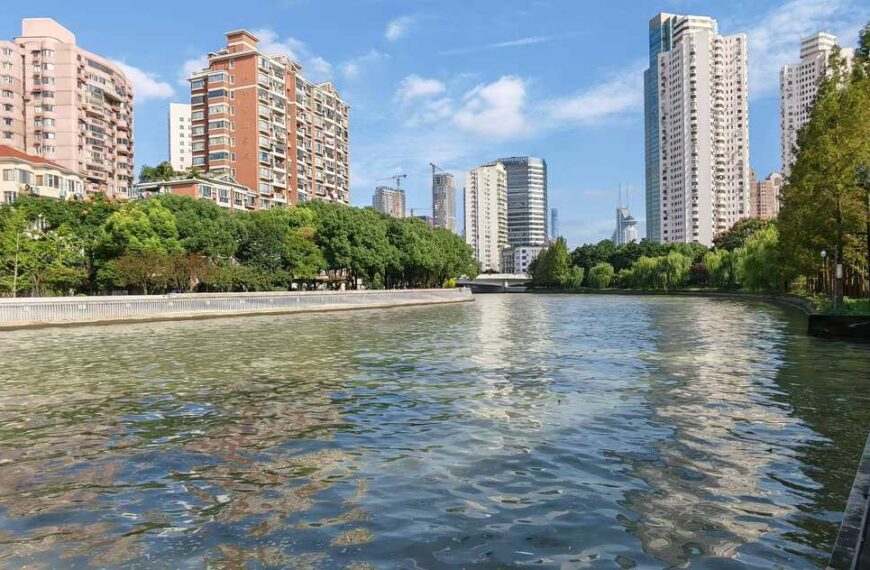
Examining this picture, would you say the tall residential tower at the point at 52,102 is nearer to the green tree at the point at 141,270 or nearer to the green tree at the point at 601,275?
the green tree at the point at 141,270

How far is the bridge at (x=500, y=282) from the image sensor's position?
154500mm

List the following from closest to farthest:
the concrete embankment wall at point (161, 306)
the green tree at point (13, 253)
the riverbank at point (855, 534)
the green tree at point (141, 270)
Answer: the riverbank at point (855, 534) → the concrete embankment wall at point (161, 306) → the green tree at point (13, 253) → the green tree at point (141, 270)

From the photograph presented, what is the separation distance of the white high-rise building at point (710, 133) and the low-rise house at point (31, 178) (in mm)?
146609

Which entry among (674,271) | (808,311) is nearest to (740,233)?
(674,271)

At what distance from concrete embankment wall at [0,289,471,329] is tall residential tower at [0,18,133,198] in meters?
54.2

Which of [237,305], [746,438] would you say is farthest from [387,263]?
[746,438]

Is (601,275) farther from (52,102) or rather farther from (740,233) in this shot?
(52,102)

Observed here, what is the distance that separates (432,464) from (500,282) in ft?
487

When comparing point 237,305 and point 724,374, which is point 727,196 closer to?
point 237,305

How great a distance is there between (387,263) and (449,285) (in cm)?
3477

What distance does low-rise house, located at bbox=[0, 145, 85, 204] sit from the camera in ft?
217

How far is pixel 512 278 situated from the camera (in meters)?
154

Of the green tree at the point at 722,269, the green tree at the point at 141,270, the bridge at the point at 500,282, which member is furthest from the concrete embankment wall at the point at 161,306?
the bridge at the point at 500,282

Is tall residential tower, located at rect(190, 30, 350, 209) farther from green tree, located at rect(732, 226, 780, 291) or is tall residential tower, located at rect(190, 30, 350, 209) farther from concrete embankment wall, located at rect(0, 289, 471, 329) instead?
green tree, located at rect(732, 226, 780, 291)
